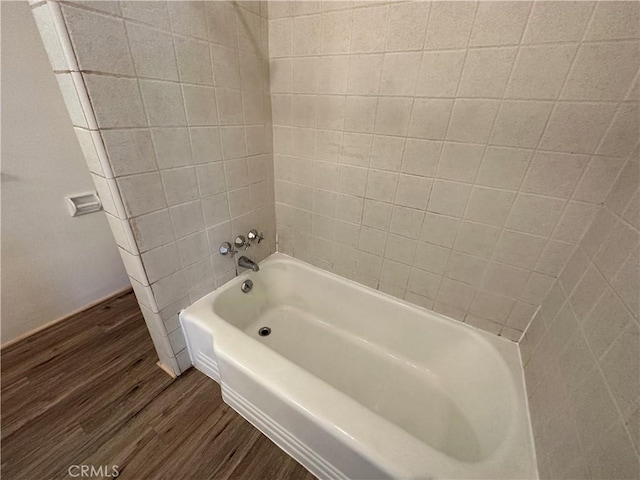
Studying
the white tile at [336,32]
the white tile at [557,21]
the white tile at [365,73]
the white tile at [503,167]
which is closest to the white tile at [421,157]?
the white tile at [503,167]

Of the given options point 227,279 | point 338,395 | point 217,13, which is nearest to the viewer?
point 338,395

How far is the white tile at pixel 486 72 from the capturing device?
79 cm

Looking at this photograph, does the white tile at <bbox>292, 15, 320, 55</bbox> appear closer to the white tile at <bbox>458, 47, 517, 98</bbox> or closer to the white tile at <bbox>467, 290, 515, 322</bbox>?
the white tile at <bbox>458, 47, 517, 98</bbox>

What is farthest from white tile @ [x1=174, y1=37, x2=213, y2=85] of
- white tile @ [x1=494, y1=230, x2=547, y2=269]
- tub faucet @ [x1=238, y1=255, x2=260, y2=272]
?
white tile @ [x1=494, y1=230, x2=547, y2=269]

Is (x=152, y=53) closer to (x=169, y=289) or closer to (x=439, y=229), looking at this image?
(x=169, y=289)

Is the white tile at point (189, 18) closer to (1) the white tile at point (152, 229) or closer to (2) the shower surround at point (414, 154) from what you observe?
(2) the shower surround at point (414, 154)

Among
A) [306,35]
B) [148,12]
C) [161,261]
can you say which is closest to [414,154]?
[306,35]

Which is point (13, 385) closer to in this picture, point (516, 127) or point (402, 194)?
point (402, 194)

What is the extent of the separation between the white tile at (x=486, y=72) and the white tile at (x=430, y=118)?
73 mm

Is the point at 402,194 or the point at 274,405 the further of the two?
the point at 402,194

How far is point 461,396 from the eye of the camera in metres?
1.13

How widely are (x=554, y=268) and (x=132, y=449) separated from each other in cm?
175

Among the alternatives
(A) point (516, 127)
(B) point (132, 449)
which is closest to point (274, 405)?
(B) point (132, 449)

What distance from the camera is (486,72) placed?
0.83 m
